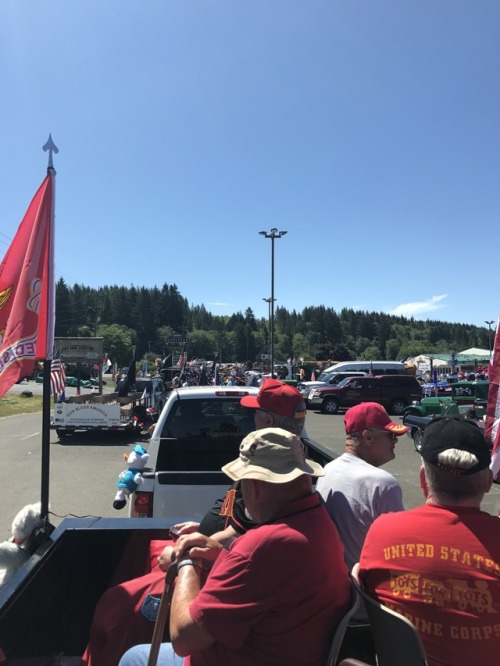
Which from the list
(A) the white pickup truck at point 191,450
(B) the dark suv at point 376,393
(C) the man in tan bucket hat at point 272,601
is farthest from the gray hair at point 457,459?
(B) the dark suv at point 376,393

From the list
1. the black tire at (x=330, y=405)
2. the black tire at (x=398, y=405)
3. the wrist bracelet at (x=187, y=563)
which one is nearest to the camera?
the wrist bracelet at (x=187, y=563)

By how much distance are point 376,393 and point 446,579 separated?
23.4 m

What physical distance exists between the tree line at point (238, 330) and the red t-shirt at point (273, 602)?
109117 mm

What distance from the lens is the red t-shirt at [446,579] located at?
1.56 m

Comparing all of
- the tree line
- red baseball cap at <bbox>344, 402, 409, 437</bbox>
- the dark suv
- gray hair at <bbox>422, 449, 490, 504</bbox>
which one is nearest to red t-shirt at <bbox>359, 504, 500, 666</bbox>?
gray hair at <bbox>422, 449, 490, 504</bbox>

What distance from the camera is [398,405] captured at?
23938 millimetres

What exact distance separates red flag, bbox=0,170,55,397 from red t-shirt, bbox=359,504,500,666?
2.44 m

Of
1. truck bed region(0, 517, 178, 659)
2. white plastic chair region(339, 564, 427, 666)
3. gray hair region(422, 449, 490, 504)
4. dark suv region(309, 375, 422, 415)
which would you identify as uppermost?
gray hair region(422, 449, 490, 504)

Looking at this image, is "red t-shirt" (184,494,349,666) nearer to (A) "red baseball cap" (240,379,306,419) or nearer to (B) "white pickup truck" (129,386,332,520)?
(A) "red baseball cap" (240,379,306,419)

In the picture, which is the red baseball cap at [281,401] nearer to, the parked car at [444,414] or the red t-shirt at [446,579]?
the red t-shirt at [446,579]

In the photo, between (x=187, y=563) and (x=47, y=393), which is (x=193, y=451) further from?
(x=187, y=563)

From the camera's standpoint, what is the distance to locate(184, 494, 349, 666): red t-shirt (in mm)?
1581

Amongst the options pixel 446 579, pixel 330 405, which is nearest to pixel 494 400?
pixel 446 579

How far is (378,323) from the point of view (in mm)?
172875
